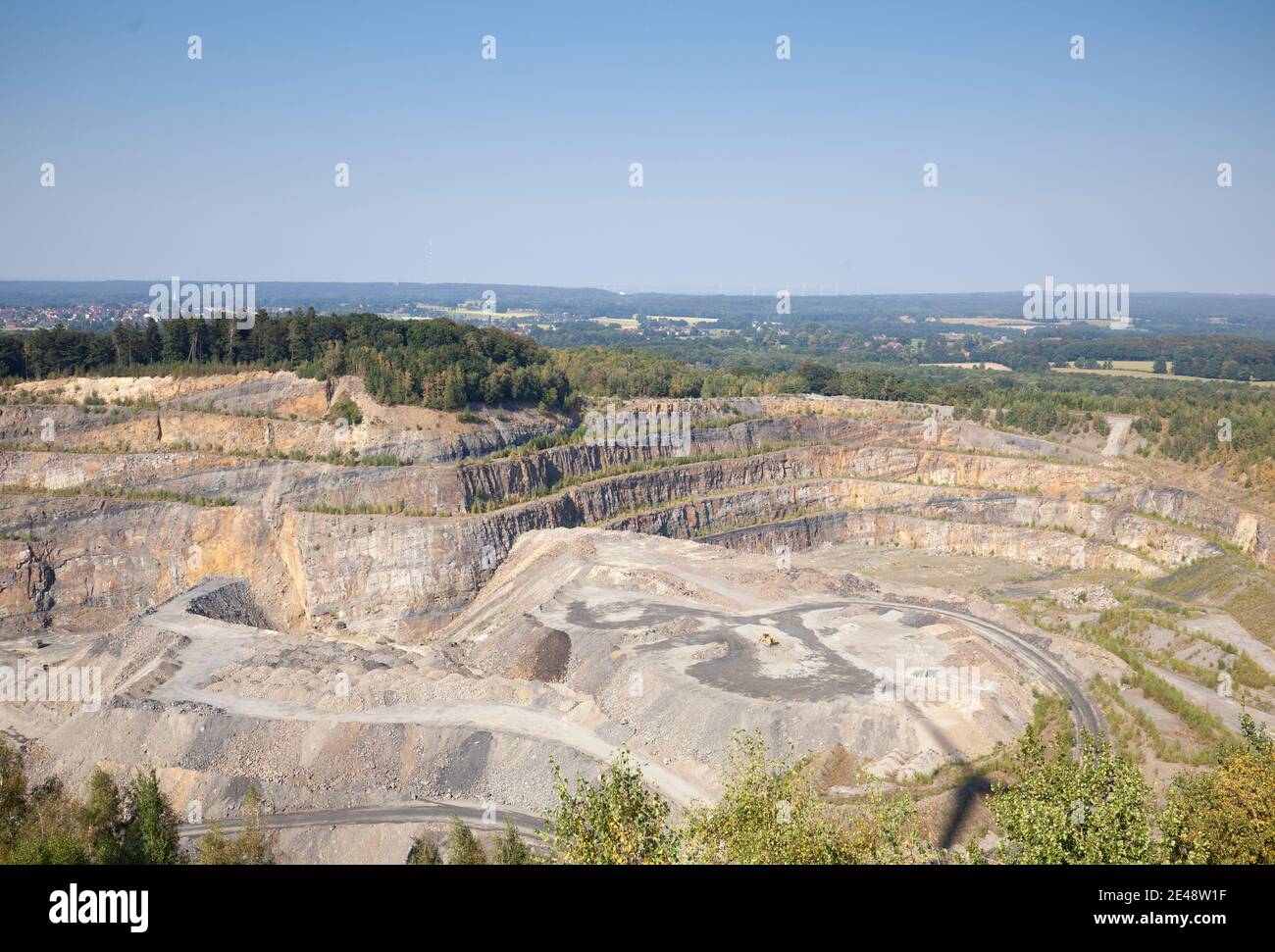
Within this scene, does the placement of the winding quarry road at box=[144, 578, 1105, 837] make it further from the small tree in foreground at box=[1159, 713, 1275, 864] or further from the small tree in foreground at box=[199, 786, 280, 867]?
the small tree in foreground at box=[1159, 713, 1275, 864]

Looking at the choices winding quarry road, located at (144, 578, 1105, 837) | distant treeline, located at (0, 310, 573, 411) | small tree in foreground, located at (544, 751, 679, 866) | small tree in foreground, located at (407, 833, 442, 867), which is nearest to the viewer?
small tree in foreground, located at (544, 751, 679, 866)

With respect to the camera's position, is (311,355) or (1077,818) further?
(311,355)

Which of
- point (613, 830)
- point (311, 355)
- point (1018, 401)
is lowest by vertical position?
point (613, 830)

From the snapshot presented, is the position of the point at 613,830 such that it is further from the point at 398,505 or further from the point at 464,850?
the point at 398,505

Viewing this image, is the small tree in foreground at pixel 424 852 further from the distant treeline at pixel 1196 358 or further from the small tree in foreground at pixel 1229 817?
the distant treeline at pixel 1196 358

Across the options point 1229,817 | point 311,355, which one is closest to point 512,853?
point 1229,817

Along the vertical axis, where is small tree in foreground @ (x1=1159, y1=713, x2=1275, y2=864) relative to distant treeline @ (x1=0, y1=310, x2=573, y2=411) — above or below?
below

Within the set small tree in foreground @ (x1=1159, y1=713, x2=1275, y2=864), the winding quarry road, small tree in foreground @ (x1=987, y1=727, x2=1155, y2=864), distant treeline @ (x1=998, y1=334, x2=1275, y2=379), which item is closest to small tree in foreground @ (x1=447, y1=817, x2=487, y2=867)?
the winding quarry road

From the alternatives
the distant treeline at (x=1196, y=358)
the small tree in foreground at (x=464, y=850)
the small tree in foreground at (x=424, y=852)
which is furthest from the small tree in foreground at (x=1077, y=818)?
the distant treeline at (x=1196, y=358)
